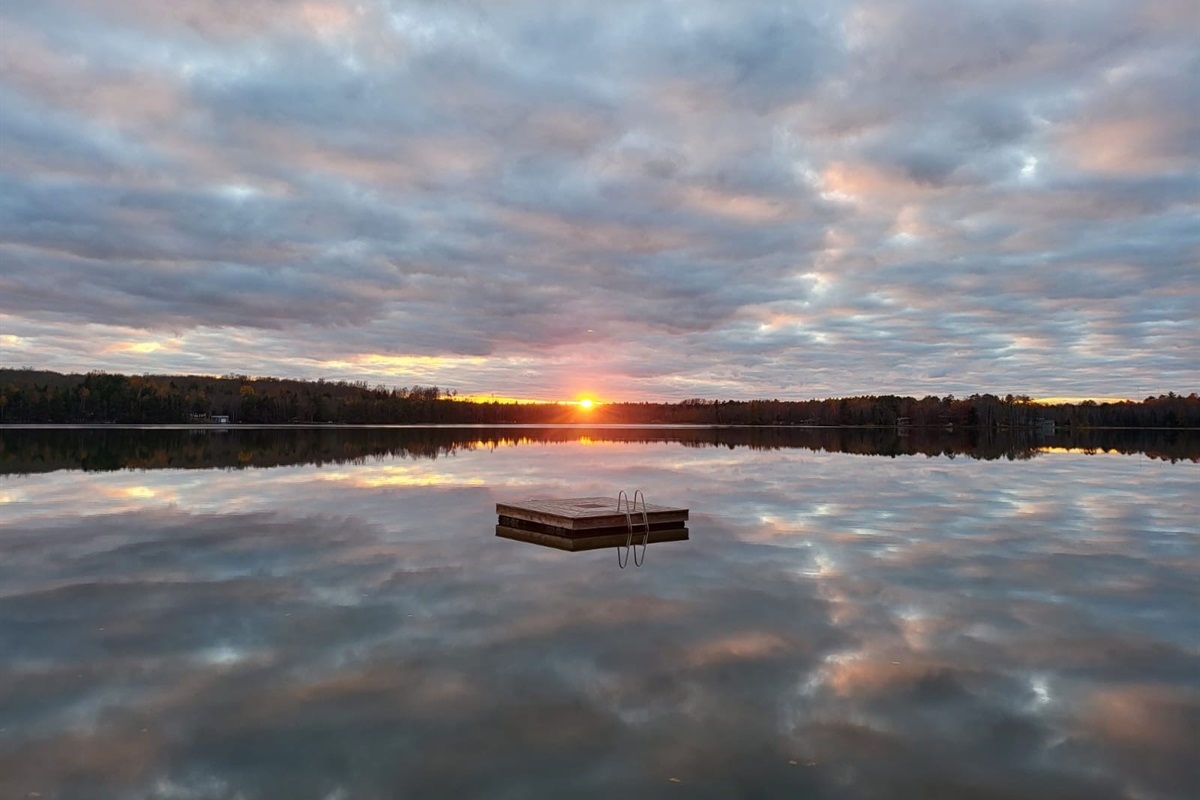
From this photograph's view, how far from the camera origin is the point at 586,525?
18406 mm

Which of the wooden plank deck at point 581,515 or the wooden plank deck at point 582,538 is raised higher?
the wooden plank deck at point 581,515

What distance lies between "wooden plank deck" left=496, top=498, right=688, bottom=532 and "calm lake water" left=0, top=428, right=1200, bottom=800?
Result: 89 centimetres

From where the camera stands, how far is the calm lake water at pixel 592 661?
21.3 feet

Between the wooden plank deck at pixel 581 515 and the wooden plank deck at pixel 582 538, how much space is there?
0.25 metres

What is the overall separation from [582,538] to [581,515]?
59cm

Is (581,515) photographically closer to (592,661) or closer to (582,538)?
(582,538)

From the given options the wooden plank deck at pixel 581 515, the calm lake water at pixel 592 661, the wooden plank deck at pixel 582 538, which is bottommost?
the calm lake water at pixel 592 661

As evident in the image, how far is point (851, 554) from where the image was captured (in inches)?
630

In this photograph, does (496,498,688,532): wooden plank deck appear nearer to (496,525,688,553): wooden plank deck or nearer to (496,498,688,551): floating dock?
(496,498,688,551): floating dock

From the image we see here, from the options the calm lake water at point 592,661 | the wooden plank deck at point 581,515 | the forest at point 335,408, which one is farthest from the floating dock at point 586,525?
the forest at point 335,408

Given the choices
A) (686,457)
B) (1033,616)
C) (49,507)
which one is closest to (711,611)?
(1033,616)

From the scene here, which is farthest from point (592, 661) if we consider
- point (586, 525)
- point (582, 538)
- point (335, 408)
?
point (335, 408)

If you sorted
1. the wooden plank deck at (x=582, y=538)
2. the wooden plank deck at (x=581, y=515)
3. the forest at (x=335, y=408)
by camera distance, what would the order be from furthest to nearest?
the forest at (x=335, y=408) < the wooden plank deck at (x=581, y=515) < the wooden plank deck at (x=582, y=538)

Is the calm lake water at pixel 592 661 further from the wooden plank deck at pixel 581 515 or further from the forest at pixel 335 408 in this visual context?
the forest at pixel 335 408
